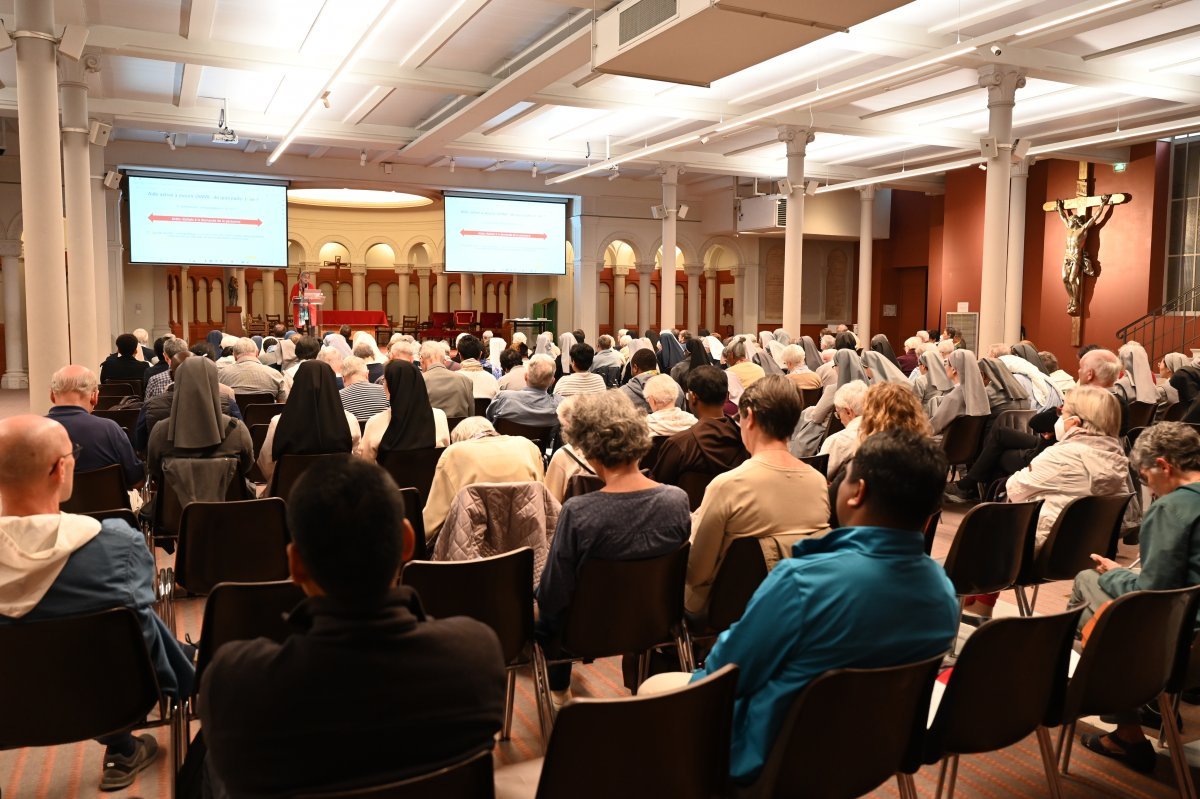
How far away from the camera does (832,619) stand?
1.86 m

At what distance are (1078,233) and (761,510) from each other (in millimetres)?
16468

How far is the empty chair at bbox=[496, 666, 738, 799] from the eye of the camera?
166cm

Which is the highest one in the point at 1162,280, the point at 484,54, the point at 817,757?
the point at 484,54

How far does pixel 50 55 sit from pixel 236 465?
15.5 feet

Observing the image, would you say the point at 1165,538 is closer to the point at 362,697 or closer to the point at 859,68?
the point at 362,697

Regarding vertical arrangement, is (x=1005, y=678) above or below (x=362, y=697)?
below

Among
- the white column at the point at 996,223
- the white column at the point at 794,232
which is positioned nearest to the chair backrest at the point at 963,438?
the white column at the point at 996,223

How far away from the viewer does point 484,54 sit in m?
11.0

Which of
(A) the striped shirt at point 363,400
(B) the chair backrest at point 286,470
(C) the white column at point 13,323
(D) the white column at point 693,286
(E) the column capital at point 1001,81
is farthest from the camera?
(D) the white column at point 693,286

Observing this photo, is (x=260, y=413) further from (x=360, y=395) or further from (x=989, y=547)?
(x=989, y=547)

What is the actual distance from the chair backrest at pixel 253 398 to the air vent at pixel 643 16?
3.99 metres

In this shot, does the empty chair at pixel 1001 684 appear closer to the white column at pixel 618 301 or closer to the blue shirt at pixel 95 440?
the blue shirt at pixel 95 440

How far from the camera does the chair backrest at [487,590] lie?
8.79ft

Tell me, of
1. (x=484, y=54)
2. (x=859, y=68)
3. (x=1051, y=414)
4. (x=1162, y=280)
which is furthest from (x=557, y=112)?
(x=1162, y=280)
